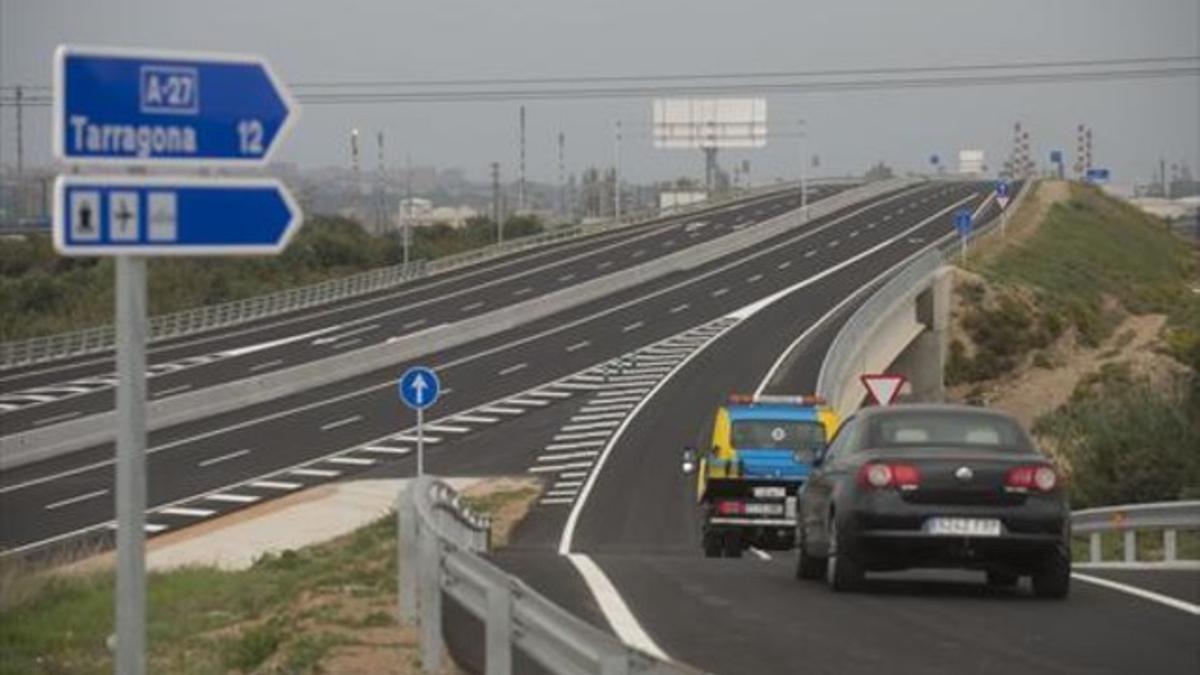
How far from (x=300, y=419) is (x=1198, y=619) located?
45365mm

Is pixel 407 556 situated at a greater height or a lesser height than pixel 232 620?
greater

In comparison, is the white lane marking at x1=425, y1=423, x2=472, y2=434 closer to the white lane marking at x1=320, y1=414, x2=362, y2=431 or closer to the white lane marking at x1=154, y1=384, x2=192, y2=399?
the white lane marking at x1=320, y1=414, x2=362, y2=431

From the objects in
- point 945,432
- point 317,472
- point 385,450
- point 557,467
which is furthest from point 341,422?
point 945,432

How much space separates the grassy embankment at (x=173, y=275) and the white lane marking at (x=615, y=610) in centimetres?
7687

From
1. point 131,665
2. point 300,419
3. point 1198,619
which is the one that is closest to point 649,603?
point 1198,619

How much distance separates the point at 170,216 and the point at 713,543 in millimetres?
22325

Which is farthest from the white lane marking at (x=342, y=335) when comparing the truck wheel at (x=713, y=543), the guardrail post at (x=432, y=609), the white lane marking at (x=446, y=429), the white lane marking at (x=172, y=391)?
the guardrail post at (x=432, y=609)

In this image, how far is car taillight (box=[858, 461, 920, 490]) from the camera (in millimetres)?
14344

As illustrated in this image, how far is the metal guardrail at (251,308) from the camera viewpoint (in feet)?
250

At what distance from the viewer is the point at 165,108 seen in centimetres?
652

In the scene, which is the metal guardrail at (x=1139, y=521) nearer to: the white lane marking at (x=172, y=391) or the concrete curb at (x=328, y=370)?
the concrete curb at (x=328, y=370)

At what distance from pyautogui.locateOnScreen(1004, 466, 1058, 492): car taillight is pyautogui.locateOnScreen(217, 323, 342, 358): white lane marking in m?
58.7

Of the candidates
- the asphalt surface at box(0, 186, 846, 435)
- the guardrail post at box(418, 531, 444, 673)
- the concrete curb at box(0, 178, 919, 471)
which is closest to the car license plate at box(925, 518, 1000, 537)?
the guardrail post at box(418, 531, 444, 673)

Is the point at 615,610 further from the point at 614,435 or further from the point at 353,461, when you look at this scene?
the point at 614,435
